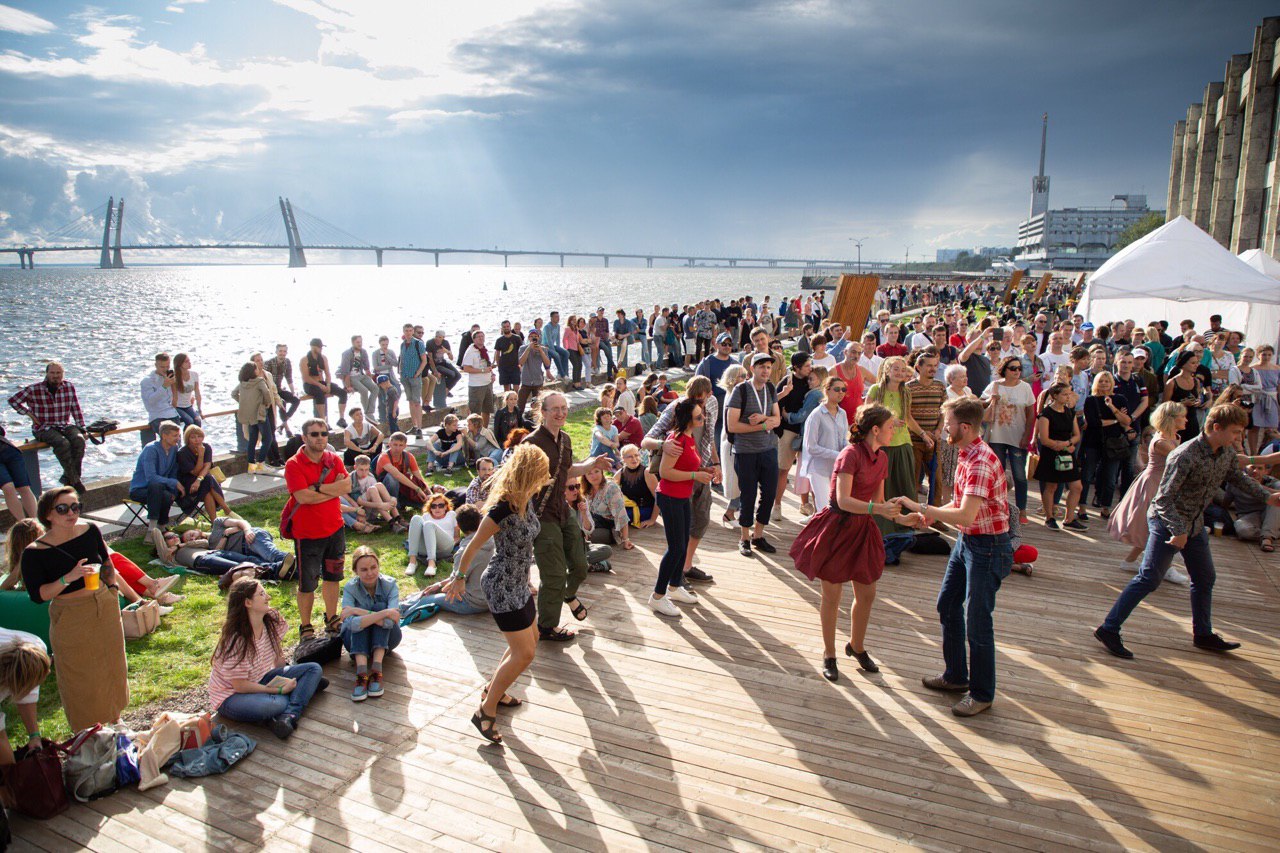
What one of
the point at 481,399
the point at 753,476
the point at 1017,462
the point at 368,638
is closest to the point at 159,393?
the point at 481,399

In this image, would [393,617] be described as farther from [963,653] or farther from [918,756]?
[963,653]

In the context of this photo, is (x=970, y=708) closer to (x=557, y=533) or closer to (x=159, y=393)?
(x=557, y=533)

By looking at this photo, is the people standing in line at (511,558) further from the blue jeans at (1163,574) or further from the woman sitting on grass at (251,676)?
the blue jeans at (1163,574)

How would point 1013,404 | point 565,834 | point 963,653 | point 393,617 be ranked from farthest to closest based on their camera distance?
point 1013,404
point 393,617
point 963,653
point 565,834

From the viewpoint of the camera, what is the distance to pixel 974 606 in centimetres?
438

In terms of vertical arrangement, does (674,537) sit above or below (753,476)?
below

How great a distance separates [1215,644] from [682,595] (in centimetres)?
386

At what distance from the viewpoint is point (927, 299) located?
58.0m

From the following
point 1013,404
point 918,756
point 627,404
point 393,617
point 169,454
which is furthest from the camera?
point 627,404

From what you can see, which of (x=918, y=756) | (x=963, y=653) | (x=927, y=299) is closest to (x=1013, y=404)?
(x=963, y=653)

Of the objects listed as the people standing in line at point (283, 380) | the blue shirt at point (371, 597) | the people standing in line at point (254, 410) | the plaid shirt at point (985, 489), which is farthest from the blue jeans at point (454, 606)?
the people standing in line at point (283, 380)

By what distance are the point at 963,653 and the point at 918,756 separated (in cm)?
89

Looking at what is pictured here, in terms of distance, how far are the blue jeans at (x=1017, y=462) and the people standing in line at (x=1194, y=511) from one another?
2533mm

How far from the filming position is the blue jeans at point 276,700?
456 centimetres
